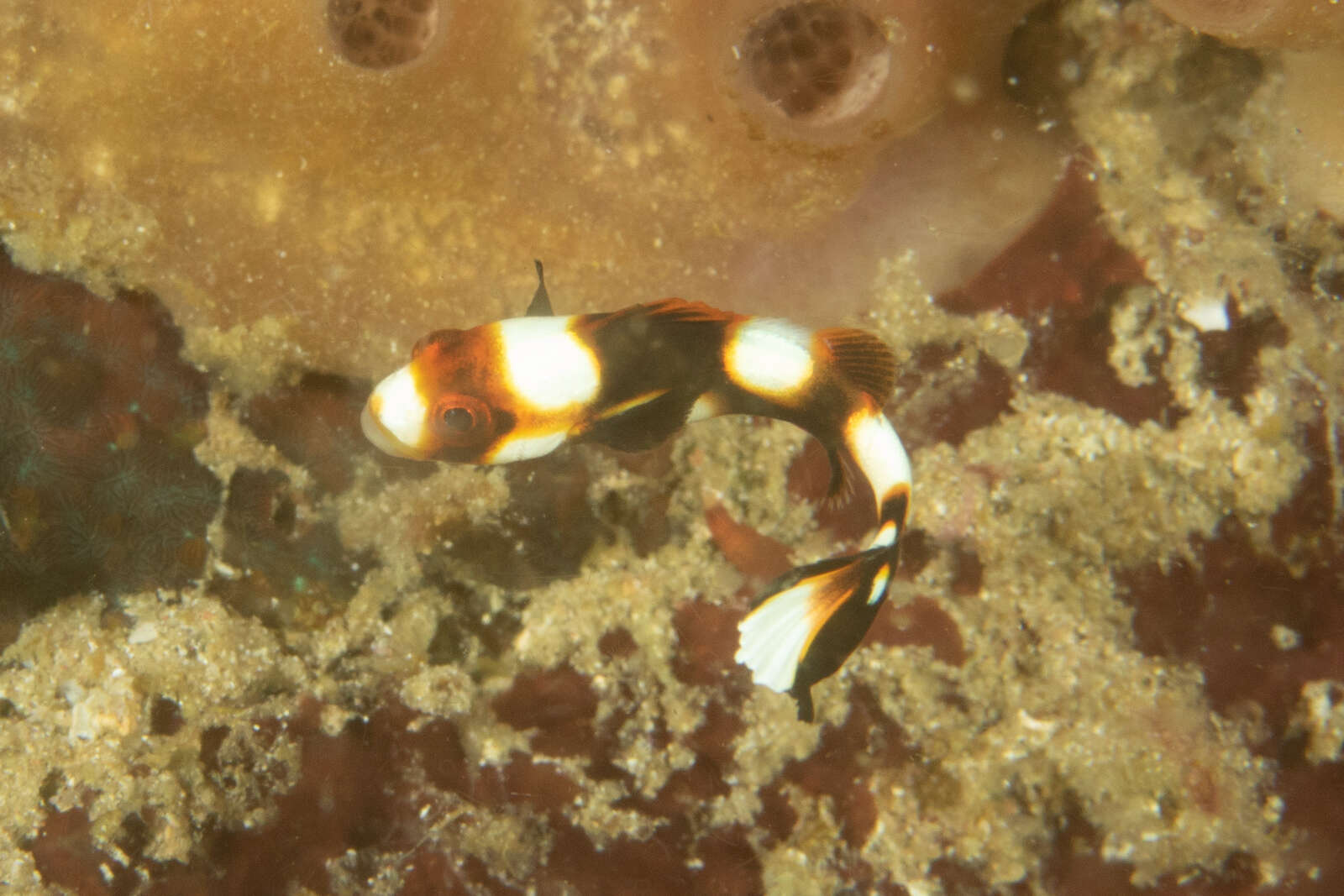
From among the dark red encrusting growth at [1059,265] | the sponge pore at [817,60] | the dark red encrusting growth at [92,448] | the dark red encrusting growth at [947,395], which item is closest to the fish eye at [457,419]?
the dark red encrusting growth at [92,448]

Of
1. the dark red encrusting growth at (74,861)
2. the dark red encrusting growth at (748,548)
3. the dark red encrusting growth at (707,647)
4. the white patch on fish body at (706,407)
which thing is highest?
the white patch on fish body at (706,407)

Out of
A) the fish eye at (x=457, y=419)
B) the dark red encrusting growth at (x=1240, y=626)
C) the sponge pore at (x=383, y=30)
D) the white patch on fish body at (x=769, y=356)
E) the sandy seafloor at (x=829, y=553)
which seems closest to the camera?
the fish eye at (x=457, y=419)

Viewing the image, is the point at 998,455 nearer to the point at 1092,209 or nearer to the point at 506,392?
the point at 1092,209

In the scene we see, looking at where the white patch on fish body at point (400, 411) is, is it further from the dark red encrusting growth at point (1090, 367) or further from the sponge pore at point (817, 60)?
the dark red encrusting growth at point (1090, 367)

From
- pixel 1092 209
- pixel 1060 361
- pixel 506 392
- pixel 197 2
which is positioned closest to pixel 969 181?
pixel 1092 209

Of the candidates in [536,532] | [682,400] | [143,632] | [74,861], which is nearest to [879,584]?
[682,400]

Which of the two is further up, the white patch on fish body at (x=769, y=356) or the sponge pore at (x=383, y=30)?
the sponge pore at (x=383, y=30)

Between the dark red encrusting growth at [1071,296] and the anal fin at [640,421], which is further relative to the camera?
the dark red encrusting growth at [1071,296]
